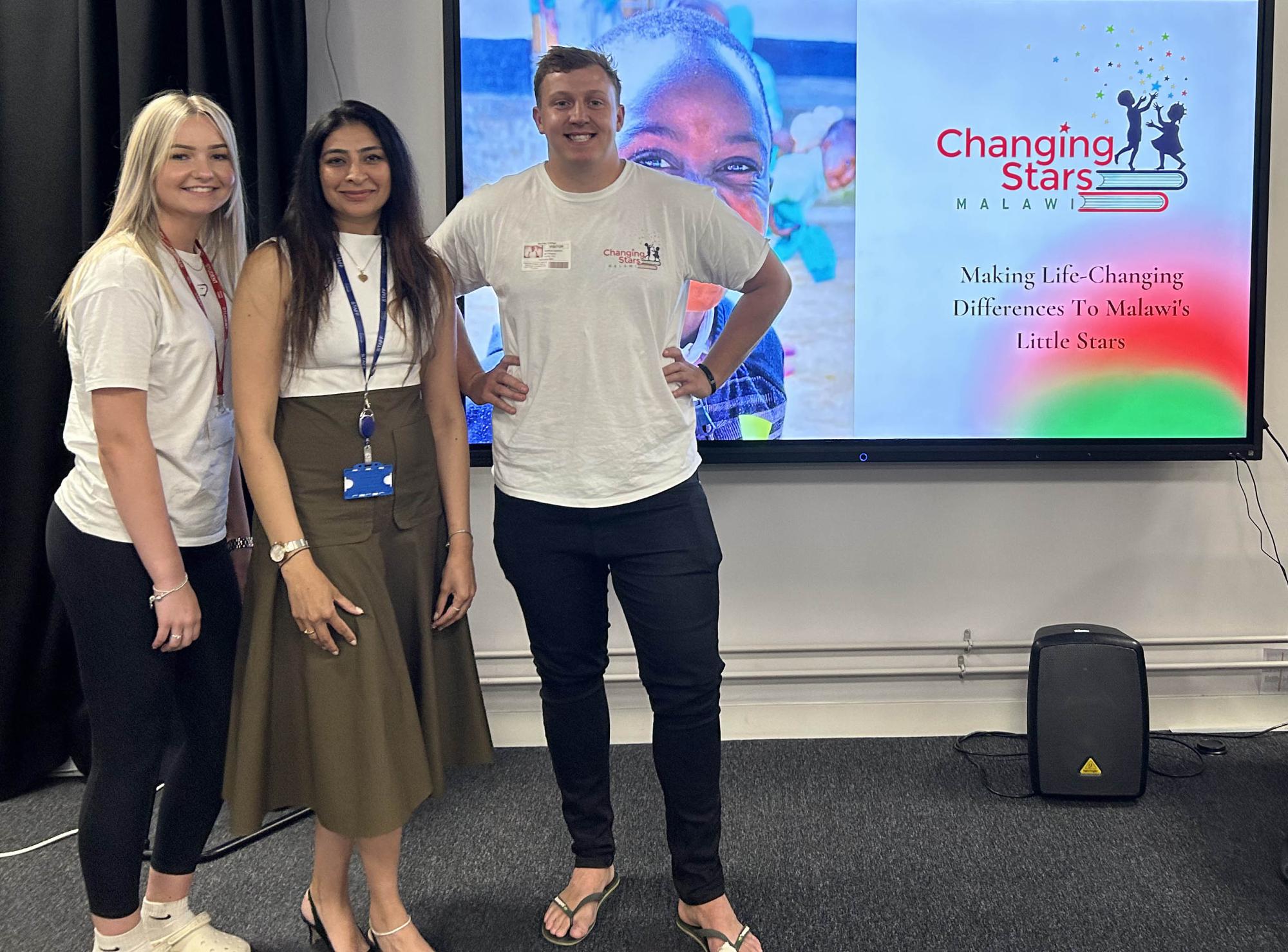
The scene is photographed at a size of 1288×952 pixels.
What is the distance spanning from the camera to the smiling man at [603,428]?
1.77 metres

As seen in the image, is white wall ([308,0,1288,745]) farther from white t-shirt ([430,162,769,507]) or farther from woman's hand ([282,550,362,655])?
woman's hand ([282,550,362,655])

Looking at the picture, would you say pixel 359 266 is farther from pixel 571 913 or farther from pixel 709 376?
pixel 571 913

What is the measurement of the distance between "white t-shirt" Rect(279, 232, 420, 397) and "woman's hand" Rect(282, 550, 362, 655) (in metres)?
0.28

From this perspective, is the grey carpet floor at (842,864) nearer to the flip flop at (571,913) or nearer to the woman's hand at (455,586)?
the flip flop at (571,913)

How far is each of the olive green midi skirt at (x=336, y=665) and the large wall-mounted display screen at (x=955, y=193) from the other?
3.29 feet

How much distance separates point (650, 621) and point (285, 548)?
653 millimetres

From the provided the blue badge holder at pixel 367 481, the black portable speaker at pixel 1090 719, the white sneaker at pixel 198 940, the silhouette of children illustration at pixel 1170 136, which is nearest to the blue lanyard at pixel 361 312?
the blue badge holder at pixel 367 481

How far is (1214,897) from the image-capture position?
2.03 metres

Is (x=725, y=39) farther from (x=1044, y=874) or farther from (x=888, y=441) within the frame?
(x=1044, y=874)

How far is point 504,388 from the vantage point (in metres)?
1.83

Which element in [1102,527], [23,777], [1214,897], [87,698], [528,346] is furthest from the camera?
[1102,527]

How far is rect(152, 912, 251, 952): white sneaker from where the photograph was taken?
6.05 feet

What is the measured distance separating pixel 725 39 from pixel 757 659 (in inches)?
66.1

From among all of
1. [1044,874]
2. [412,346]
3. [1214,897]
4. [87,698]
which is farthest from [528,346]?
[1214,897]
